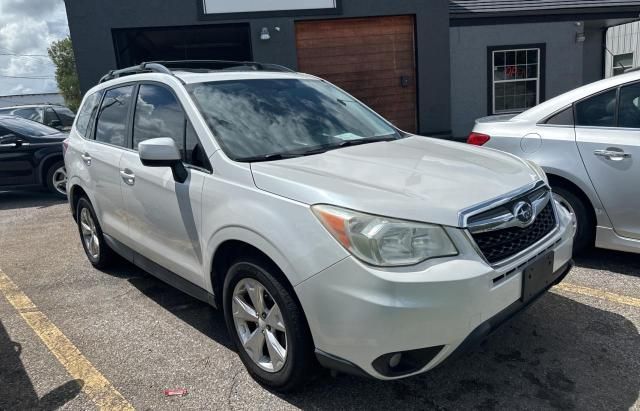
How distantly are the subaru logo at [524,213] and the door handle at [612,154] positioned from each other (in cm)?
176

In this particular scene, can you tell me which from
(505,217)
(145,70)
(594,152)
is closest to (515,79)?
(594,152)

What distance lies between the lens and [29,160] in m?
8.92

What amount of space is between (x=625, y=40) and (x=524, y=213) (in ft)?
56.2

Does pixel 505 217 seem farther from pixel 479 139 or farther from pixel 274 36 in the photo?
pixel 274 36

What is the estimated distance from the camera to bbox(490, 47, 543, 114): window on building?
12.8 m

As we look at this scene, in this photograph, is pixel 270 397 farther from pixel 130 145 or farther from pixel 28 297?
pixel 28 297

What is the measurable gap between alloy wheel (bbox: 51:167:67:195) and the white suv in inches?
225

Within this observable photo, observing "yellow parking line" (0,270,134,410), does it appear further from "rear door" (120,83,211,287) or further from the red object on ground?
"rear door" (120,83,211,287)

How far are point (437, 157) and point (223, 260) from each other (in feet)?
4.64

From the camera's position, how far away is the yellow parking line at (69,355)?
9.45 ft

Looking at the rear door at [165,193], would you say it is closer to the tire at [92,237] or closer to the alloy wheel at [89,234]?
the tire at [92,237]

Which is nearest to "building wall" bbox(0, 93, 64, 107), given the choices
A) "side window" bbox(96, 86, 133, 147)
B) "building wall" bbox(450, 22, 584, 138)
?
"building wall" bbox(450, 22, 584, 138)

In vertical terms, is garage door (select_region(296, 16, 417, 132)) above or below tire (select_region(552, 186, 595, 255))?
above

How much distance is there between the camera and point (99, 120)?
4.58 metres
